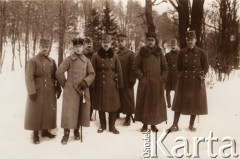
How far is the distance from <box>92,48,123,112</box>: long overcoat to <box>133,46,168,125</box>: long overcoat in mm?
504

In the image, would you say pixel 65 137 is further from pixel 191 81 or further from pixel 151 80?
pixel 191 81

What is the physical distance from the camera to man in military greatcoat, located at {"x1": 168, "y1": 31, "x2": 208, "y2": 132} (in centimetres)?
754

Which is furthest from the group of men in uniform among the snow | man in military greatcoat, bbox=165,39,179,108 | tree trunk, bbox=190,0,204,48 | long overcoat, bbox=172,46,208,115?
tree trunk, bbox=190,0,204,48

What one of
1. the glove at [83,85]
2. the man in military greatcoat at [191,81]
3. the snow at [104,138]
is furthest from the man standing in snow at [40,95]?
the man in military greatcoat at [191,81]

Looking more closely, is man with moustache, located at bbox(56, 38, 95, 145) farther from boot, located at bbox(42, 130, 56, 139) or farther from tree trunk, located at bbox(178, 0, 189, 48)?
tree trunk, located at bbox(178, 0, 189, 48)

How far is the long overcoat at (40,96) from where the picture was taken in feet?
21.6

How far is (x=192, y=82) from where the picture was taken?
7566mm

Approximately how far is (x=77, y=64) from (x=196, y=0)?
550cm

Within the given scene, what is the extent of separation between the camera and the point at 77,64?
6676 millimetres

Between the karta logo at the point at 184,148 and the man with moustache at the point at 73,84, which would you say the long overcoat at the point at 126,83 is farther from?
the man with moustache at the point at 73,84

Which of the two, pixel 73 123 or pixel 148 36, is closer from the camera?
pixel 73 123

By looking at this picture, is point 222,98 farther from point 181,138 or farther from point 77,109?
point 77,109

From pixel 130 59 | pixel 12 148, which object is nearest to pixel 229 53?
pixel 130 59

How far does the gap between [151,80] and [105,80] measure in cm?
94
